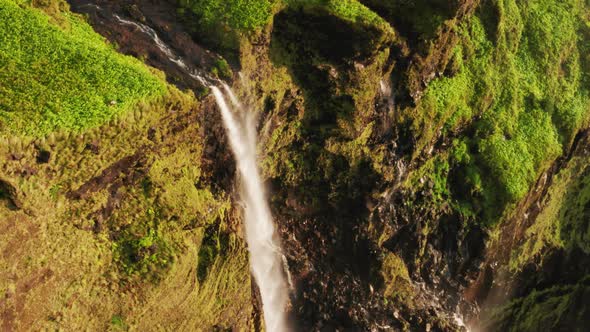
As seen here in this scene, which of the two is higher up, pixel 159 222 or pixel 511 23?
pixel 511 23

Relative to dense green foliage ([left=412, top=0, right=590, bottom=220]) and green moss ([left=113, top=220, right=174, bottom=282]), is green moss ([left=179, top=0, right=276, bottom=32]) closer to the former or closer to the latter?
green moss ([left=113, top=220, right=174, bottom=282])

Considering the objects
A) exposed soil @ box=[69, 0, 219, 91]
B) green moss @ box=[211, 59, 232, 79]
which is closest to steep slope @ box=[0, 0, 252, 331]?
exposed soil @ box=[69, 0, 219, 91]

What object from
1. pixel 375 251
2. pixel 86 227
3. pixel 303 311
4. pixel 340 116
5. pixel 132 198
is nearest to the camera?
pixel 86 227

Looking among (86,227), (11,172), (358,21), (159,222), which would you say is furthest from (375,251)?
(11,172)

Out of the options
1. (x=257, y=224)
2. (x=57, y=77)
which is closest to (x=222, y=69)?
(x=57, y=77)

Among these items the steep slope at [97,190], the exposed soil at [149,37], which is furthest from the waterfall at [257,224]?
the exposed soil at [149,37]

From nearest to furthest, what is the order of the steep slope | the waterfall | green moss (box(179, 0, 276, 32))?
the steep slope, the waterfall, green moss (box(179, 0, 276, 32))

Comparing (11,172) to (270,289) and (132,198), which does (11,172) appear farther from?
(270,289)

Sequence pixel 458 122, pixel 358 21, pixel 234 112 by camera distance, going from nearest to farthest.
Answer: pixel 234 112
pixel 358 21
pixel 458 122
